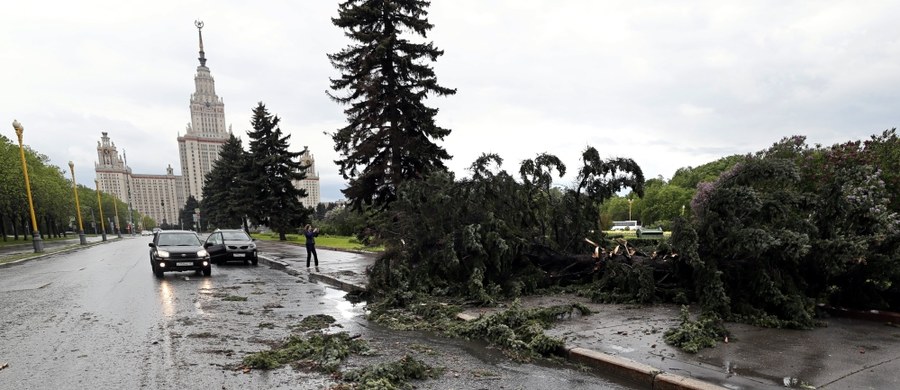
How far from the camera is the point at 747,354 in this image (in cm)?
506

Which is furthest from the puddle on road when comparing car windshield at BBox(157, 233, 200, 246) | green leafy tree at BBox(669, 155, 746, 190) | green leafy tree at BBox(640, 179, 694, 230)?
green leafy tree at BBox(669, 155, 746, 190)

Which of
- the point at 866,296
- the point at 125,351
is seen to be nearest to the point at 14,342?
the point at 125,351

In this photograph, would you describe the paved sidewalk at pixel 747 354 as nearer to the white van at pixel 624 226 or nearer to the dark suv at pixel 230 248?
the dark suv at pixel 230 248

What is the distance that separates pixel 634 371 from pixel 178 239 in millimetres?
15854

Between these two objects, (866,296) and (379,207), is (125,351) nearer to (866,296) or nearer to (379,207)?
(866,296)

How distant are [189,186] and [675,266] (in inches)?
6442

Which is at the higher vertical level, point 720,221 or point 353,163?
point 353,163

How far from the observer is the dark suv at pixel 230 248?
61.8 ft

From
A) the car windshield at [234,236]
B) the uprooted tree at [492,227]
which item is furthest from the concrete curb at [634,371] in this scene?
the car windshield at [234,236]

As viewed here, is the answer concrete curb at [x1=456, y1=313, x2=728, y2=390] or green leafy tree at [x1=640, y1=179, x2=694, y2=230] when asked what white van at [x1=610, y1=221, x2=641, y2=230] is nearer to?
green leafy tree at [x1=640, y1=179, x2=694, y2=230]

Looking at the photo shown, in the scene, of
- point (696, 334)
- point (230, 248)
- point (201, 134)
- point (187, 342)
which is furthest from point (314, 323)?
point (201, 134)

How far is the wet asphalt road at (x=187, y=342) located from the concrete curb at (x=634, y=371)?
0.20m

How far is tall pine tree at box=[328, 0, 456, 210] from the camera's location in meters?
18.4

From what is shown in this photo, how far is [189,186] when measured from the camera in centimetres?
14575
